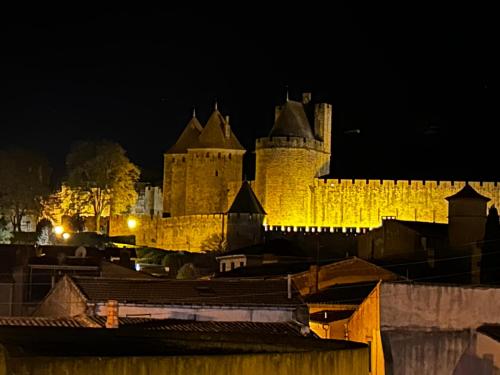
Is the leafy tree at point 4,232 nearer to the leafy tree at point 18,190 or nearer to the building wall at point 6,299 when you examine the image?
the leafy tree at point 18,190

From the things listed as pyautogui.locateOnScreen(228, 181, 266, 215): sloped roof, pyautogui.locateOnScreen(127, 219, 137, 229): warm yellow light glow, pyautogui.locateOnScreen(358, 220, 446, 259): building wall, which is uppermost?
pyautogui.locateOnScreen(228, 181, 266, 215): sloped roof

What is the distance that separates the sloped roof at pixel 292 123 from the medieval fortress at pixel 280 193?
5 cm

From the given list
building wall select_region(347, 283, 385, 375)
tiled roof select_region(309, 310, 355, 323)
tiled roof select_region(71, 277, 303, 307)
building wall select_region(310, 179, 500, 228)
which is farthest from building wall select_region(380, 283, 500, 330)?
building wall select_region(310, 179, 500, 228)

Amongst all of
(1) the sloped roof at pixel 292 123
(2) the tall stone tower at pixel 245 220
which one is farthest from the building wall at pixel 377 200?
(2) the tall stone tower at pixel 245 220

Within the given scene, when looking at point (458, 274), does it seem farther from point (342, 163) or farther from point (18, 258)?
point (342, 163)

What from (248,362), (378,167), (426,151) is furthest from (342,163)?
(248,362)

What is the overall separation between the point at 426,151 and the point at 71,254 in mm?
30962

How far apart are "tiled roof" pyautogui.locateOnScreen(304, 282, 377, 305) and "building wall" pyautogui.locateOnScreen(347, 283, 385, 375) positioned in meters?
7.46

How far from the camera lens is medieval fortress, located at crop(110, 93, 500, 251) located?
57469mm

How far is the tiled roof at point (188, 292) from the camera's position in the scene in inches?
926

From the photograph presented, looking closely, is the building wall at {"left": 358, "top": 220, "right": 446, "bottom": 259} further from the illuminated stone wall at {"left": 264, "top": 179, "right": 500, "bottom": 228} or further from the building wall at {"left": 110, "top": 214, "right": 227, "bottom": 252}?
the building wall at {"left": 110, "top": 214, "right": 227, "bottom": 252}

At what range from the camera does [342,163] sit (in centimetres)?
6334

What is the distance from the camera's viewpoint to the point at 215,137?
62.4 meters

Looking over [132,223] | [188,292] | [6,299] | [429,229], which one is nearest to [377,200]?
[429,229]
